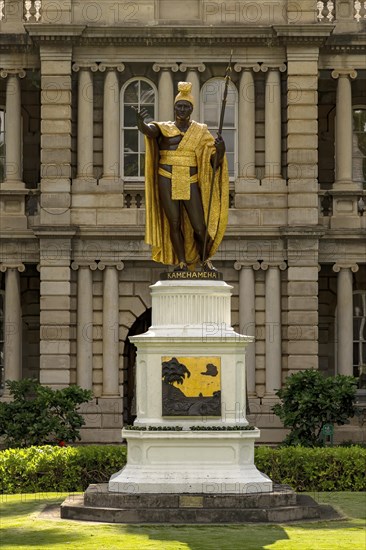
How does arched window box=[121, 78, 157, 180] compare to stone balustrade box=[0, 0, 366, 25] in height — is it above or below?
below

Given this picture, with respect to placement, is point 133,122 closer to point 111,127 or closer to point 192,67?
point 111,127

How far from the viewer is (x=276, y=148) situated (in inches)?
1524

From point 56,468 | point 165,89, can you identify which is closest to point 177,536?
point 56,468

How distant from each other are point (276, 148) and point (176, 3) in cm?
411

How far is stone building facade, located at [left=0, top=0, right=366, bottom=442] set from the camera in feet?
125

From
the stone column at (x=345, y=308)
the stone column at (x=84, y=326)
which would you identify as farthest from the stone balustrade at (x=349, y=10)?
the stone column at (x=84, y=326)

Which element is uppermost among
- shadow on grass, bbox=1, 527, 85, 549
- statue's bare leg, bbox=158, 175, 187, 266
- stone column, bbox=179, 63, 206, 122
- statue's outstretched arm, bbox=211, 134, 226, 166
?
stone column, bbox=179, 63, 206, 122

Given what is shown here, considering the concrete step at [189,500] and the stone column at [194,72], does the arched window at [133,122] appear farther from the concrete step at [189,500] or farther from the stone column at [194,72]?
the concrete step at [189,500]

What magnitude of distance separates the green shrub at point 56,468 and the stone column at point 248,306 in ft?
39.8

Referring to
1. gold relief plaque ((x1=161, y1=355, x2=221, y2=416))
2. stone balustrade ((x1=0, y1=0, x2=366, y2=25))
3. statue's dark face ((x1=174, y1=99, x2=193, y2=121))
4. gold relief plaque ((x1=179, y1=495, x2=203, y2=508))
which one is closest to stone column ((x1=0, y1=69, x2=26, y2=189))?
stone balustrade ((x1=0, y1=0, x2=366, y2=25))

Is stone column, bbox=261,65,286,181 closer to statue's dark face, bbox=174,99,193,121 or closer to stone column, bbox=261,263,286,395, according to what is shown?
stone column, bbox=261,263,286,395

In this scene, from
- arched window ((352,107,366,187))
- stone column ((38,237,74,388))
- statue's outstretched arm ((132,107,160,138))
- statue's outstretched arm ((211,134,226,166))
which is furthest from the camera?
arched window ((352,107,366,187))

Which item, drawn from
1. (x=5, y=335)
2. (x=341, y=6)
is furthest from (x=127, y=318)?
(x=341, y=6)

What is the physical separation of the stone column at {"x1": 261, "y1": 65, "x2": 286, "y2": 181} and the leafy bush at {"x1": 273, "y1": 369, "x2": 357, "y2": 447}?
6.35 metres
